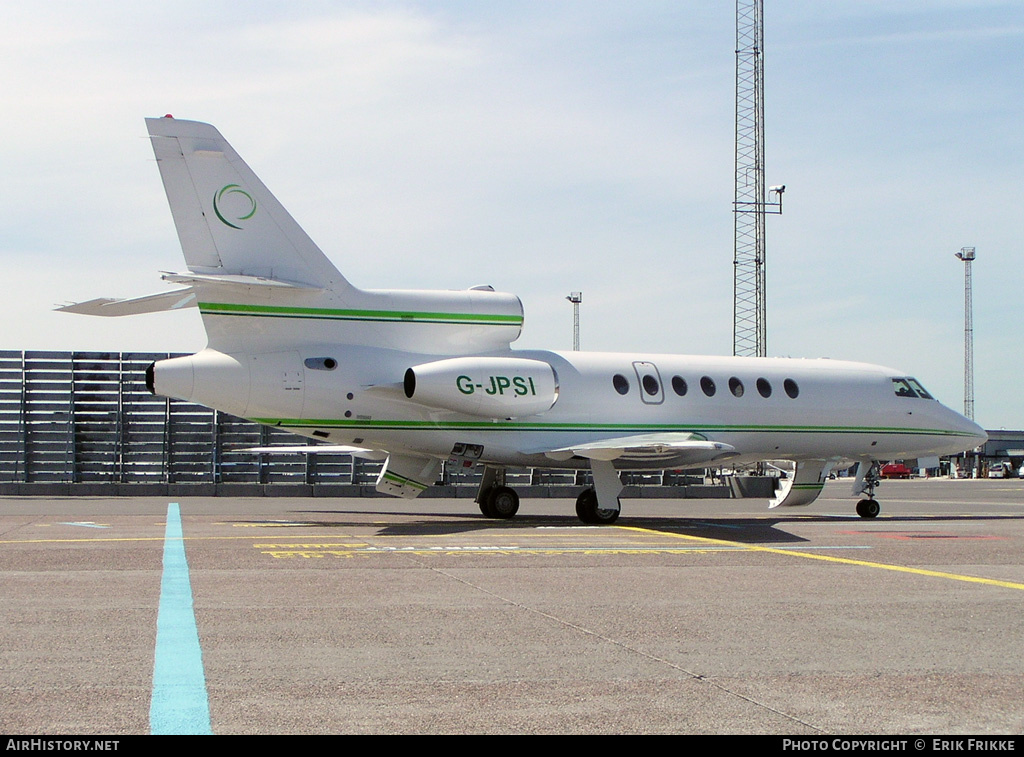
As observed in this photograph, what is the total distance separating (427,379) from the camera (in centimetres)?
1902

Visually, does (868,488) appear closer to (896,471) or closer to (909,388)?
(909,388)

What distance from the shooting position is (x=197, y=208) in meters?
18.1

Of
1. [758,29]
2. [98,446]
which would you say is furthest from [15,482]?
[758,29]

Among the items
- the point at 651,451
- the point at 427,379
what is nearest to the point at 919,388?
the point at 651,451

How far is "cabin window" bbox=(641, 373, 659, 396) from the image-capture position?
72.3 feet

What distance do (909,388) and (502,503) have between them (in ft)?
33.3

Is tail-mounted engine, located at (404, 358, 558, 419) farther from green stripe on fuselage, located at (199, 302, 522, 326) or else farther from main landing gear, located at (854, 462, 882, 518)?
main landing gear, located at (854, 462, 882, 518)

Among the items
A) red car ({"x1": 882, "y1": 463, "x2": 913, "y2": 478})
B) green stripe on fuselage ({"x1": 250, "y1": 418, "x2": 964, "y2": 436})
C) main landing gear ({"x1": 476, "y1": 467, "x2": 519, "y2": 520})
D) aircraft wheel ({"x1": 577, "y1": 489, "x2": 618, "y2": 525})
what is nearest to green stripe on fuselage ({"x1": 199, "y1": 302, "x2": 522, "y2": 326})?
green stripe on fuselage ({"x1": 250, "y1": 418, "x2": 964, "y2": 436})

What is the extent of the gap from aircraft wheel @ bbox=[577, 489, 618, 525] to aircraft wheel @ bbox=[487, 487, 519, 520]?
2.26 metres

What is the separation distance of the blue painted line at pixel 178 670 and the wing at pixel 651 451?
10.9m

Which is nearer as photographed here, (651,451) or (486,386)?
(486,386)

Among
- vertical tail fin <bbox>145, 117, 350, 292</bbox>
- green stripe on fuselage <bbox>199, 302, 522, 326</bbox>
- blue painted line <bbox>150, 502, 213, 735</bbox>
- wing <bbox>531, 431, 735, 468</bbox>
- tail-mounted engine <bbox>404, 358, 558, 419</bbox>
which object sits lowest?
blue painted line <bbox>150, 502, 213, 735</bbox>

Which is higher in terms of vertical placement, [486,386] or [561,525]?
[486,386]

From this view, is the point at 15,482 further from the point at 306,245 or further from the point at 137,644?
the point at 137,644
